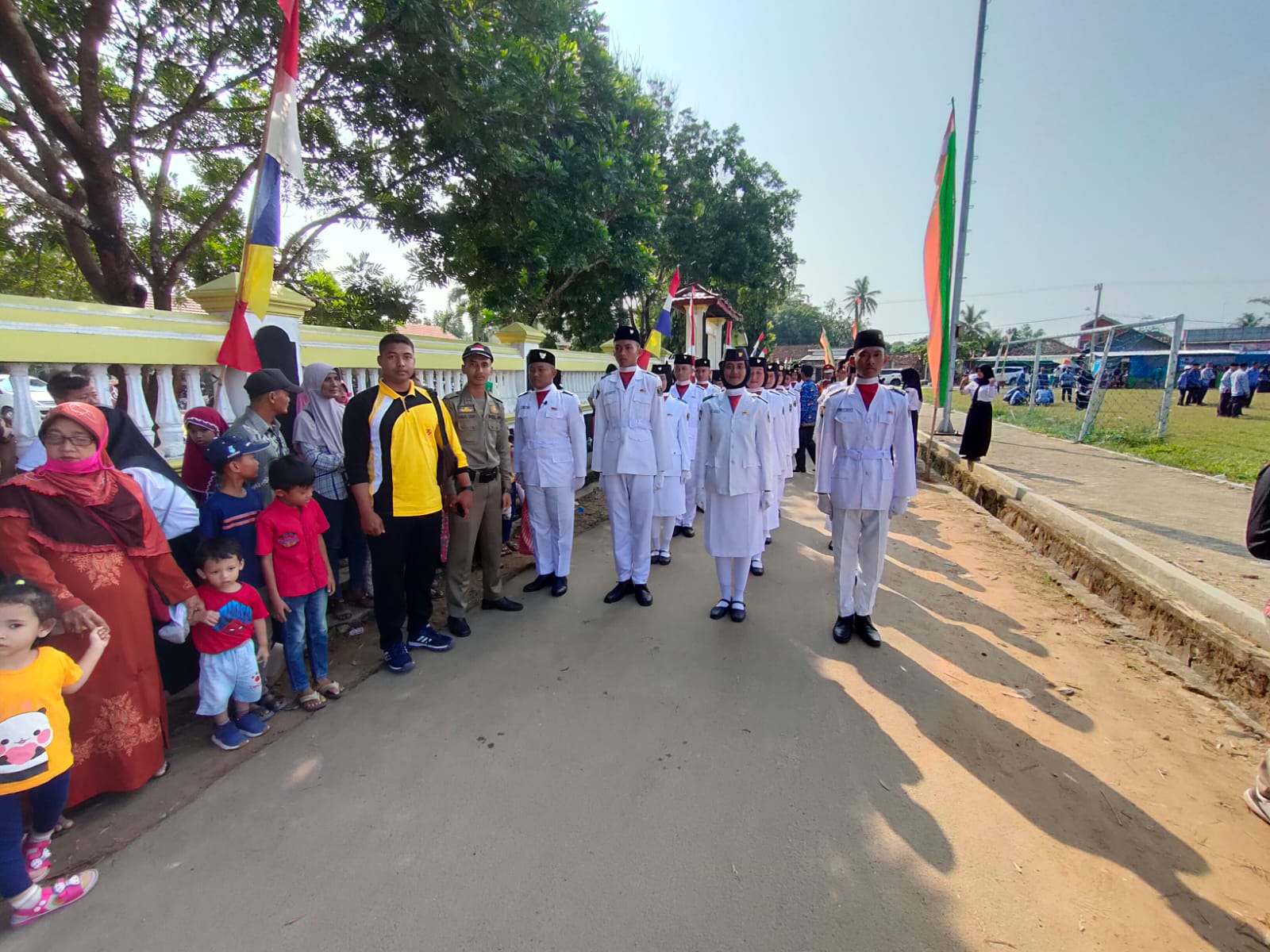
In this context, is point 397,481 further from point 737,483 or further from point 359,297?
point 359,297

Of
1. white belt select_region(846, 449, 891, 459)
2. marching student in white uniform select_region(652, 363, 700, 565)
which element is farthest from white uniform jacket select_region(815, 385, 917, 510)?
marching student in white uniform select_region(652, 363, 700, 565)

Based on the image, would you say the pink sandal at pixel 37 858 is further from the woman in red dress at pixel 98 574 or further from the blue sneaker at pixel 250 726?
the blue sneaker at pixel 250 726

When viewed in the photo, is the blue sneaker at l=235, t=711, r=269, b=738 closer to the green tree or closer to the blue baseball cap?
the blue baseball cap

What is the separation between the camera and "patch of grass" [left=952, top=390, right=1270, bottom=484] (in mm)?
7949

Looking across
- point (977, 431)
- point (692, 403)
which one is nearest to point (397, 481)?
point (692, 403)

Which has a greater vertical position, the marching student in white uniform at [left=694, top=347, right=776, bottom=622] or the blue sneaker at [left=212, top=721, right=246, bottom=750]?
the marching student in white uniform at [left=694, top=347, right=776, bottom=622]

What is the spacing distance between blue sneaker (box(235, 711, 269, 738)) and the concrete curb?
4.63 meters

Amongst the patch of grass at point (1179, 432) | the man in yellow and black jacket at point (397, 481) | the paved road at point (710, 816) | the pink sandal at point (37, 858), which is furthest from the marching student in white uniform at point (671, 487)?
the patch of grass at point (1179, 432)

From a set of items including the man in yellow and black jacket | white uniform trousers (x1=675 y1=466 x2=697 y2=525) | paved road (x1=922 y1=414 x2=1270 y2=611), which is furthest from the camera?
white uniform trousers (x1=675 y1=466 x2=697 y2=525)

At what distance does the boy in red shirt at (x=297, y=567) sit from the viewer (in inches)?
105

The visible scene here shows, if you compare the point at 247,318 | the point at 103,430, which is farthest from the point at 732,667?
the point at 247,318

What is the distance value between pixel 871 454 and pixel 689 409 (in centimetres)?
274

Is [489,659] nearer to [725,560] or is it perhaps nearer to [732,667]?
[732,667]

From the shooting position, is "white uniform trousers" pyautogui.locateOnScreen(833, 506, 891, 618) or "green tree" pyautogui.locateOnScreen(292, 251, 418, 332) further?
"green tree" pyautogui.locateOnScreen(292, 251, 418, 332)
